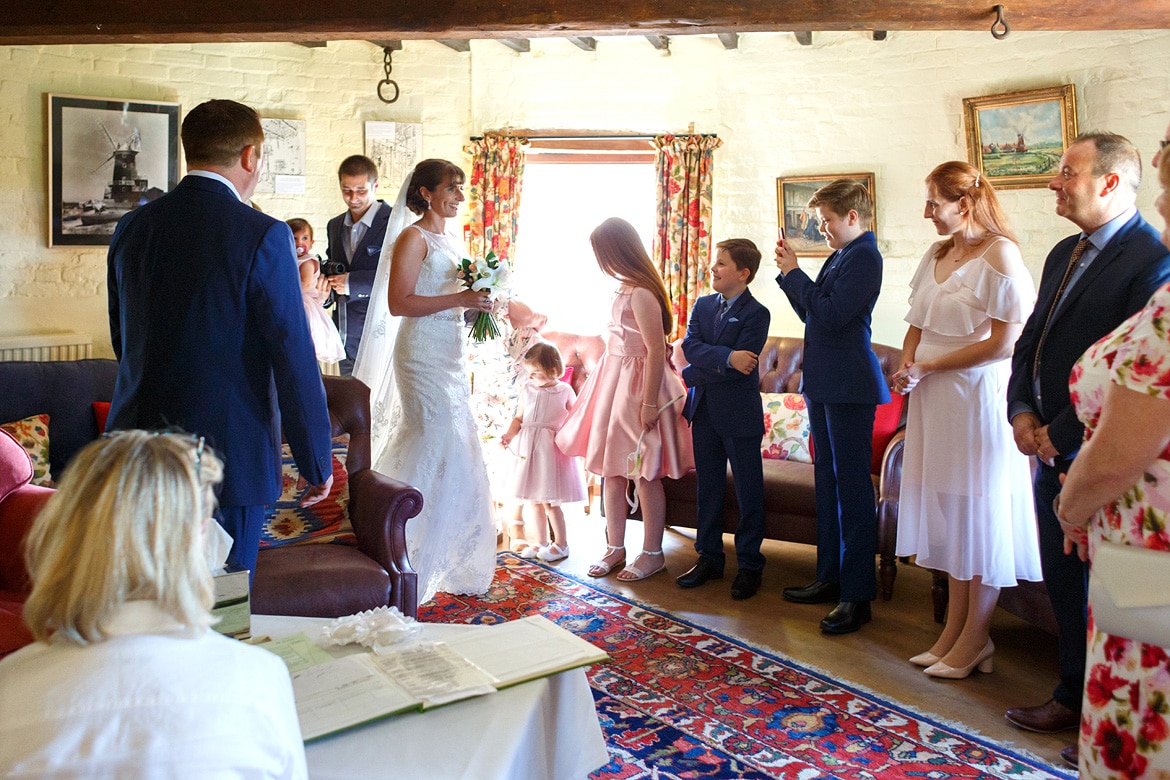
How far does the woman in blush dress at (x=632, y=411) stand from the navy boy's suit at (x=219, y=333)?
2350mm

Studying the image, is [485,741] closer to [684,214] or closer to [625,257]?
[625,257]

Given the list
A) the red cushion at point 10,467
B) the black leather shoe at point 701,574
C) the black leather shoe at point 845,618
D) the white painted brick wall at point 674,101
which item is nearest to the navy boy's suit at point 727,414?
the black leather shoe at point 701,574

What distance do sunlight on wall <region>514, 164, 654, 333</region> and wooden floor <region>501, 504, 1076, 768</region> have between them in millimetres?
2427

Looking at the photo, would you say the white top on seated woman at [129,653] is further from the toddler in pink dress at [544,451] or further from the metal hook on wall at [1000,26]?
the metal hook on wall at [1000,26]

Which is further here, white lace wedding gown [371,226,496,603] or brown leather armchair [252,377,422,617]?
white lace wedding gown [371,226,496,603]

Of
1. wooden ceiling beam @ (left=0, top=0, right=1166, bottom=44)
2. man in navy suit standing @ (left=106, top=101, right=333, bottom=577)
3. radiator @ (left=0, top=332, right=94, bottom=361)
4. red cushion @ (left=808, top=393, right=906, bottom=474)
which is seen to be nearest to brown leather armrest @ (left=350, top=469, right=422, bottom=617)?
man in navy suit standing @ (left=106, top=101, right=333, bottom=577)

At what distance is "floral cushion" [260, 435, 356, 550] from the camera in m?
3.56

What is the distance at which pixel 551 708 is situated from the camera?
1852mm

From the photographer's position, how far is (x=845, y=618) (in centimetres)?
392

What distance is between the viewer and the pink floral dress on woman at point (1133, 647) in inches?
69.8

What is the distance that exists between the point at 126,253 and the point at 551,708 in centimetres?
154

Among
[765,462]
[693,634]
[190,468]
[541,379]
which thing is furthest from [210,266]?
[765,462]

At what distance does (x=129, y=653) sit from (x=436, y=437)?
9.70ft

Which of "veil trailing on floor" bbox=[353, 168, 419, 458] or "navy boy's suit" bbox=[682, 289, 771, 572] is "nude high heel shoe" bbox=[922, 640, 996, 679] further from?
"veil trailing on floor" bbox=[353, 168, 419, 458]
